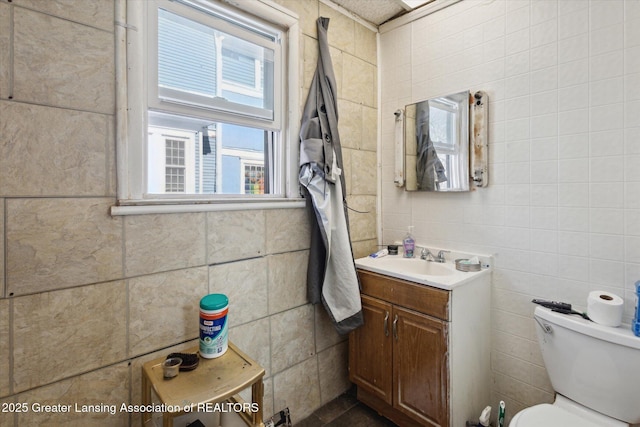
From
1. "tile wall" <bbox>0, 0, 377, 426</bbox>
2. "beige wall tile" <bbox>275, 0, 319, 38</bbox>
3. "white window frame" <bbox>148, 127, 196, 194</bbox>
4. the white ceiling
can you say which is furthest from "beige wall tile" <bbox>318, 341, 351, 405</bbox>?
the white ceiling

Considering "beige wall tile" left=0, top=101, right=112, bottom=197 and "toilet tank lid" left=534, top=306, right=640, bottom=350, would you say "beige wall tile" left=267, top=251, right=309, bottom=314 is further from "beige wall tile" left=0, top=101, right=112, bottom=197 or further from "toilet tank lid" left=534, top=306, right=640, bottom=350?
"toilet tank lid" left=534, top=306, right=640, bottom=350

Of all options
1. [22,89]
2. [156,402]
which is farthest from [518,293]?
[22,89]

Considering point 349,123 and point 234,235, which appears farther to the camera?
point 349,123

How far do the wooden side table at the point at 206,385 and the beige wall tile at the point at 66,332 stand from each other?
0.19 meters

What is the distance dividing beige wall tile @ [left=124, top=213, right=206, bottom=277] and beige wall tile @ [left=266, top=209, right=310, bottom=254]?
375mm

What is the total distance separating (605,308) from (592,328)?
105 mm

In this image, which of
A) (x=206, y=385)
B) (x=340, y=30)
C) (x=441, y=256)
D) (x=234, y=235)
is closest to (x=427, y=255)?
(x=441, y=256)

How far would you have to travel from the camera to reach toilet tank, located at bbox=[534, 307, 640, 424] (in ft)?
3.79

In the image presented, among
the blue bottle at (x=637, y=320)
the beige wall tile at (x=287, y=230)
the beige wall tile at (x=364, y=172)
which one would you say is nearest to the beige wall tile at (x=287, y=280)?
the beige wall tile at (x=287, y=230)

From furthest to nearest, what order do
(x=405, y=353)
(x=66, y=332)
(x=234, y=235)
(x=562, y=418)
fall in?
(x=405, y=353) → (x=234, y=235) → (x=562, y=418) → (x=66, y=332)

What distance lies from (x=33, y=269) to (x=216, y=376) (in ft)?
2.40

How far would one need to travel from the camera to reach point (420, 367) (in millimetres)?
1541

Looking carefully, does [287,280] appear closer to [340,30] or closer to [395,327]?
[395,327]

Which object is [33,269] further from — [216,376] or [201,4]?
[201,4]
